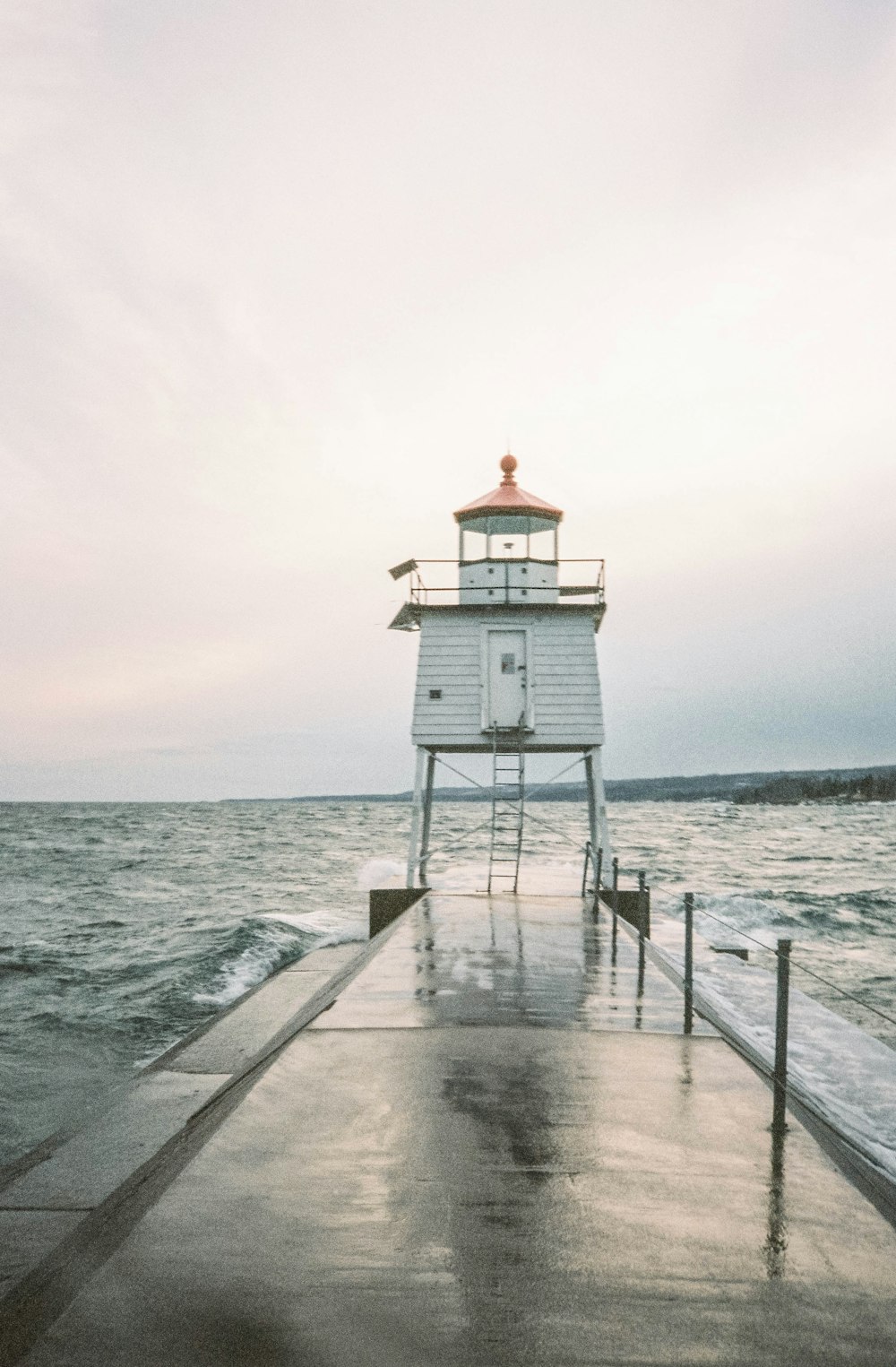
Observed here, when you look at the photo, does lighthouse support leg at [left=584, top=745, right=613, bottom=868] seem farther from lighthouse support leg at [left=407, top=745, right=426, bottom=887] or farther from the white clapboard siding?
lighthouse support leg at [left=407, top=745, right=426, bottom=887]

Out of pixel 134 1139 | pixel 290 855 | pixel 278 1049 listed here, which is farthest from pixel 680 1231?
pixel 290 855

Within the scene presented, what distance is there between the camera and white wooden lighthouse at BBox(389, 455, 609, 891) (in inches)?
743

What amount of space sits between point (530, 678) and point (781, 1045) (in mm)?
13522

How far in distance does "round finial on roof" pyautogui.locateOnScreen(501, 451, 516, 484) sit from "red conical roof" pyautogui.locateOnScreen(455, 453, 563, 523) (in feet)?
1.67

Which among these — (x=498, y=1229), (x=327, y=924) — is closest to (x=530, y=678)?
(x=327, y=924)

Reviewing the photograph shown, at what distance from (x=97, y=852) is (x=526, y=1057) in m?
54.0

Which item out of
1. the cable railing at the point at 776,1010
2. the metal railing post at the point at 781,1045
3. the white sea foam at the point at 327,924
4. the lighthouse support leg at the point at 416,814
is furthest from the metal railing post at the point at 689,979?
the white sea foam at the point at 327,924

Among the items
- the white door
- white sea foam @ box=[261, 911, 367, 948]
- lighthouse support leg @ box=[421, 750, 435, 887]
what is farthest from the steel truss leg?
white sea foam @ box=[261, 911, 367, 948]

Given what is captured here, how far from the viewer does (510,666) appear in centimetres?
1911

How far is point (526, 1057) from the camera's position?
7.18 m

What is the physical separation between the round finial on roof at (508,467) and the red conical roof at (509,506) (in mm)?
509

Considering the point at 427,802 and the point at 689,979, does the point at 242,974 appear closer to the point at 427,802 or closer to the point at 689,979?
the point at 427,802

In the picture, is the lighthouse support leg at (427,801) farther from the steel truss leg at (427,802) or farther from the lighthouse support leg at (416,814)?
the lighthouse support leg at (416,814)

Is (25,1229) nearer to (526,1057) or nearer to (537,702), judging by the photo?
(526,1057)
